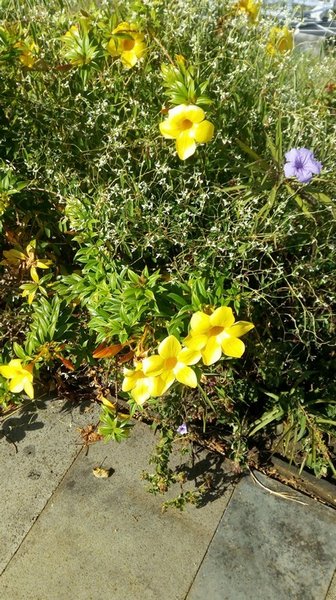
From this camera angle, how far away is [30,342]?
2293 mm

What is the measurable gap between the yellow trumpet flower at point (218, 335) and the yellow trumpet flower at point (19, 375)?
0.68 m

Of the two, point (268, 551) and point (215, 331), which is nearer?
point (215, 331)

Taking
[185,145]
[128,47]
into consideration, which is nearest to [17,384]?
[185,145]

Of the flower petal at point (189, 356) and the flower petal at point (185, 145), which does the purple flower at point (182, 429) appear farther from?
the flower petal at point (185, 145)

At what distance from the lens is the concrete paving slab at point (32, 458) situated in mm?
2645

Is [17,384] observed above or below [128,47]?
below

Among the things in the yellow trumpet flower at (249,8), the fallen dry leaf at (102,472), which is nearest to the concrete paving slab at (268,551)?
the fallen dry leaf at (102,472)

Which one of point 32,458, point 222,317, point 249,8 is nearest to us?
point 222,317

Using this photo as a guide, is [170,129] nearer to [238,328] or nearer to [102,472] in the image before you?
[238,328]

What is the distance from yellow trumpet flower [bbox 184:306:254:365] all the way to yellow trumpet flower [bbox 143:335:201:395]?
4cm

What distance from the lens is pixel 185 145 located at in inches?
79.4

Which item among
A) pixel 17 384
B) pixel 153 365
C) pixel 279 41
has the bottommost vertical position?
pixel 17 384

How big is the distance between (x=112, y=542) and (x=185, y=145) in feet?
5.66

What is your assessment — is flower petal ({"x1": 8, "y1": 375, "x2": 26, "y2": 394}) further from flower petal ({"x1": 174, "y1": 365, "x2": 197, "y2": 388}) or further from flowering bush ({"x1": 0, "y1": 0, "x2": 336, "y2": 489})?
flower petal ({"x1": 174, "y1": 365, "x2": 197, "y2": 388})
